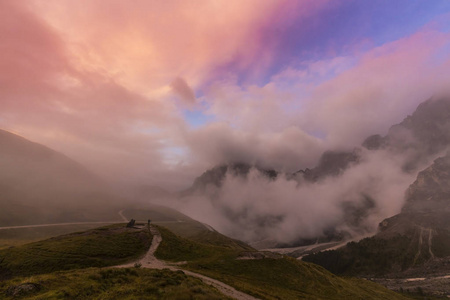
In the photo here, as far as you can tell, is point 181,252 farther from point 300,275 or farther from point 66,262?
point 300,275

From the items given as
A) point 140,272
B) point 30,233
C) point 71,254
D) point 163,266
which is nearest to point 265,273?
point 163,266

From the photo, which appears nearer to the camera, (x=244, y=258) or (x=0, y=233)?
(x=244, y=258)

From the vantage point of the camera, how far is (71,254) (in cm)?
6994

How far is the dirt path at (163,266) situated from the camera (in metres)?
46.8

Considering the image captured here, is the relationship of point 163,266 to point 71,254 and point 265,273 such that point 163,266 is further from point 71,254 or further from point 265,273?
point 265,273

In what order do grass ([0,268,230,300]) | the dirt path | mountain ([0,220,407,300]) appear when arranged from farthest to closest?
the dirt path, mountain ([0,220,407,300]), grass ([0,268,230,300])

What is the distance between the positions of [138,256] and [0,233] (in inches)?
6477

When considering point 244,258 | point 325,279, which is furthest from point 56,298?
point 325,279

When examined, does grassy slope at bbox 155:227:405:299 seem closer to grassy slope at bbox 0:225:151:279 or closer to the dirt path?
the dirt path

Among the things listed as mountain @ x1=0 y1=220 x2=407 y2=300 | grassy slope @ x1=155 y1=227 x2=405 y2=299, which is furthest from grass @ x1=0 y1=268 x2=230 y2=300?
grassy slope @ x1=155 y1=227 x2=405 y2=299

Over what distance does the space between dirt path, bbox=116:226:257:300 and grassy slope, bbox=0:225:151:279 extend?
3985 millimetres

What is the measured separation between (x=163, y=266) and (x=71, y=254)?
29222 millimetres

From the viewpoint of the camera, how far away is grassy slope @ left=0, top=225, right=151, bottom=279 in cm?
6084

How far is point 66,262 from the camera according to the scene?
2542 inches
